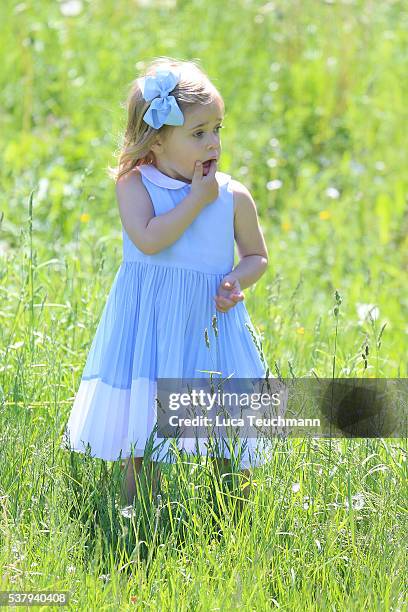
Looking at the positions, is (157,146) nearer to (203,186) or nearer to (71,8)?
(203,186)

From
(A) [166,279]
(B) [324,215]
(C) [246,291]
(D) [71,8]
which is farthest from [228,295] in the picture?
(D) [71,8]

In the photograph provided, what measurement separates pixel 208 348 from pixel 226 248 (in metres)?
0.29

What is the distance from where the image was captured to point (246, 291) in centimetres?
418

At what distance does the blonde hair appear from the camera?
9.39 feet

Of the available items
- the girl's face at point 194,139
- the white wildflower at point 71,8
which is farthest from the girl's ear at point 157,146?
the white wildflower at point 71,8

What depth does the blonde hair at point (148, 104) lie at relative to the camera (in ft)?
9.39

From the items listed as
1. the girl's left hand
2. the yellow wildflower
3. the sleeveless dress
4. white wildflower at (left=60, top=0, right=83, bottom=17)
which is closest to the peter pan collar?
the sleeveless dress

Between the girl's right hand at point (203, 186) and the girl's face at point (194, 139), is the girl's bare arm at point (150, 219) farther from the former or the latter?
the girl's face at point (194, 139)

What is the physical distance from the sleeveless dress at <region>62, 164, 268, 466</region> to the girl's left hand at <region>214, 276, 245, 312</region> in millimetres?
45

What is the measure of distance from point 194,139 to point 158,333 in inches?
21.0

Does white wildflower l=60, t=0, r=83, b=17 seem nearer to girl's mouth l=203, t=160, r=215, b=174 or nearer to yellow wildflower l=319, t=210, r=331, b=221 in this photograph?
yellow wildflower l=319, t=210, r=331, b=221

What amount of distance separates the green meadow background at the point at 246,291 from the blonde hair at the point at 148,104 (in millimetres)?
233

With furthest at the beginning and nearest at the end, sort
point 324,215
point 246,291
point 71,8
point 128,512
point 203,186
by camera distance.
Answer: point 71,8
point 324,215
point 246,291
point 203,186
point 128,512

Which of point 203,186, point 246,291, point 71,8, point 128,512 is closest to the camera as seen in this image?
point 128,512
